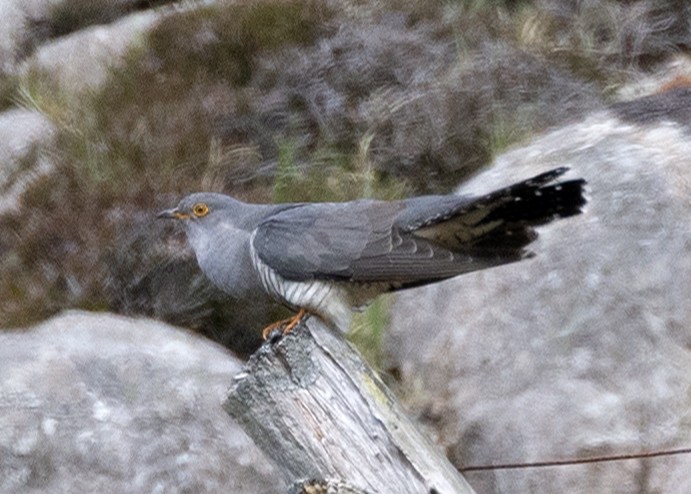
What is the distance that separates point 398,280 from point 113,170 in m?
3.33

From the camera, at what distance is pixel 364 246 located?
134 inches

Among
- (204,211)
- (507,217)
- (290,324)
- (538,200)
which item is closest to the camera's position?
(538,200)

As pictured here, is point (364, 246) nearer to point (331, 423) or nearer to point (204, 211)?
point (331, 423)

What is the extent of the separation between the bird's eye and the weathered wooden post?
119 centimetres

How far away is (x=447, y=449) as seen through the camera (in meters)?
4.47

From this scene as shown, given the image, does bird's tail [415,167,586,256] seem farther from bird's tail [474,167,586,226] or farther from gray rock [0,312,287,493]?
gray rock [0,312,287,493]

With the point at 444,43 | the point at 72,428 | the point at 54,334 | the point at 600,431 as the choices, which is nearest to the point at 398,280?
the point at 600,431

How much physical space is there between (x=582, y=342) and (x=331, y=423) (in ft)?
6.13

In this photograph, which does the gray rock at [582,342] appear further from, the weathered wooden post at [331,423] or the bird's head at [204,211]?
the weathered wooden post at [331,423]

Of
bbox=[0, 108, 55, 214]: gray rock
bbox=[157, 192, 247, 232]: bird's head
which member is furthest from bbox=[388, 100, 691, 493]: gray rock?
bbox=[0, 108, 55, 214]: gray rock

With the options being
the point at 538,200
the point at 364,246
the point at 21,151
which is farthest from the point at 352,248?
the point at 21,151

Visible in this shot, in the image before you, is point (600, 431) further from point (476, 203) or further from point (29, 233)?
point (29, 233)

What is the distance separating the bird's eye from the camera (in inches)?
160

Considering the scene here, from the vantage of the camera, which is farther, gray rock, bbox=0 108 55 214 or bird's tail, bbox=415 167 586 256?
gray rock, bbox=0 108 55 214
